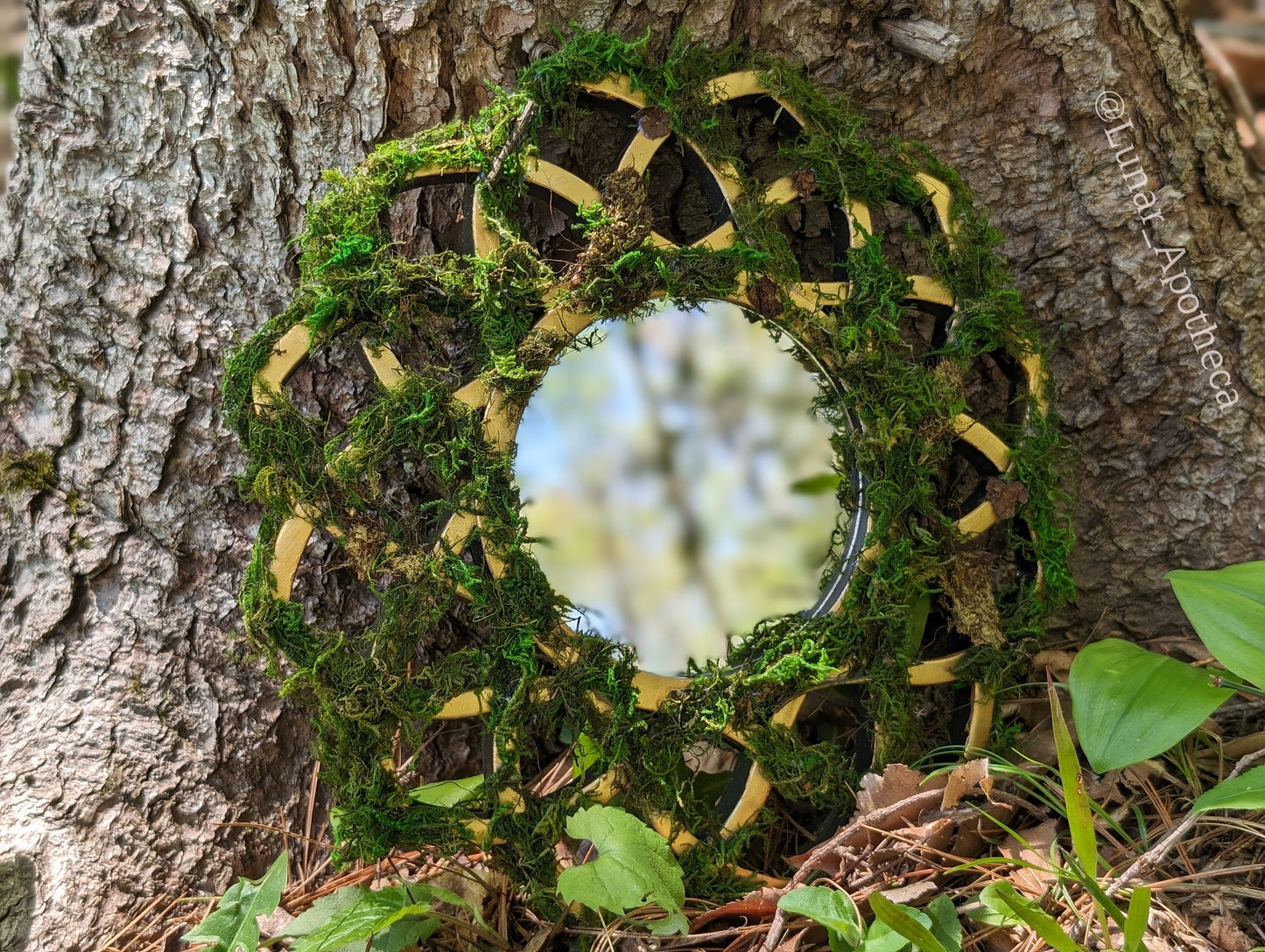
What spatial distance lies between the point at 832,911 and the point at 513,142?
1.07 metres

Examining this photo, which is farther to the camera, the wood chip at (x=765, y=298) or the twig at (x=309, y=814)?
the twig at (x=309, y=814)

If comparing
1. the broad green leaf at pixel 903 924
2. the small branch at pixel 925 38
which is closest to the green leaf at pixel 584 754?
the broad green leaf at pixel 903 924

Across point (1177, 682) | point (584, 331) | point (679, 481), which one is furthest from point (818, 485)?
point (1177, 682)

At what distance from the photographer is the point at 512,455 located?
4.28ft

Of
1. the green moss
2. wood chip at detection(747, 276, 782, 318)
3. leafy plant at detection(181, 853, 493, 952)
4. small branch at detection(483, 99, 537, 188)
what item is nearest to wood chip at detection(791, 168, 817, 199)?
wood chip at detection(747, 276, 782, 318)

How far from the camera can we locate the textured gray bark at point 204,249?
1396 mm

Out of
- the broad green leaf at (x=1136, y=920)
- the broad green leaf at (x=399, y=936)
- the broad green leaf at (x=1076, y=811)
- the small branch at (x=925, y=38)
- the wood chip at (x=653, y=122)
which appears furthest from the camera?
the small branch at (x=925, y=38)

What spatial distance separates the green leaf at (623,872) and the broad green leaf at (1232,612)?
0.75m

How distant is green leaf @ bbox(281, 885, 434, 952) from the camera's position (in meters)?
1.14

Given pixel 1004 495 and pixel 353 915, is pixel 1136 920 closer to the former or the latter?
pixel 1004 495

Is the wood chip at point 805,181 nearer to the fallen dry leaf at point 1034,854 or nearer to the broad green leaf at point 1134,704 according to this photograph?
the broad green leaf at point 1134,704

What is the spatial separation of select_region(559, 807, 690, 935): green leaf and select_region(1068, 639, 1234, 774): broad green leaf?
561mm

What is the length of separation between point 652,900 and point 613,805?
0.44ft

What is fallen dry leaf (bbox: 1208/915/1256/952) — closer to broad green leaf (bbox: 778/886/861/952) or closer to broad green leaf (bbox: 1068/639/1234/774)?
broad green leaf (bbox: 1068/639/1234/774)
